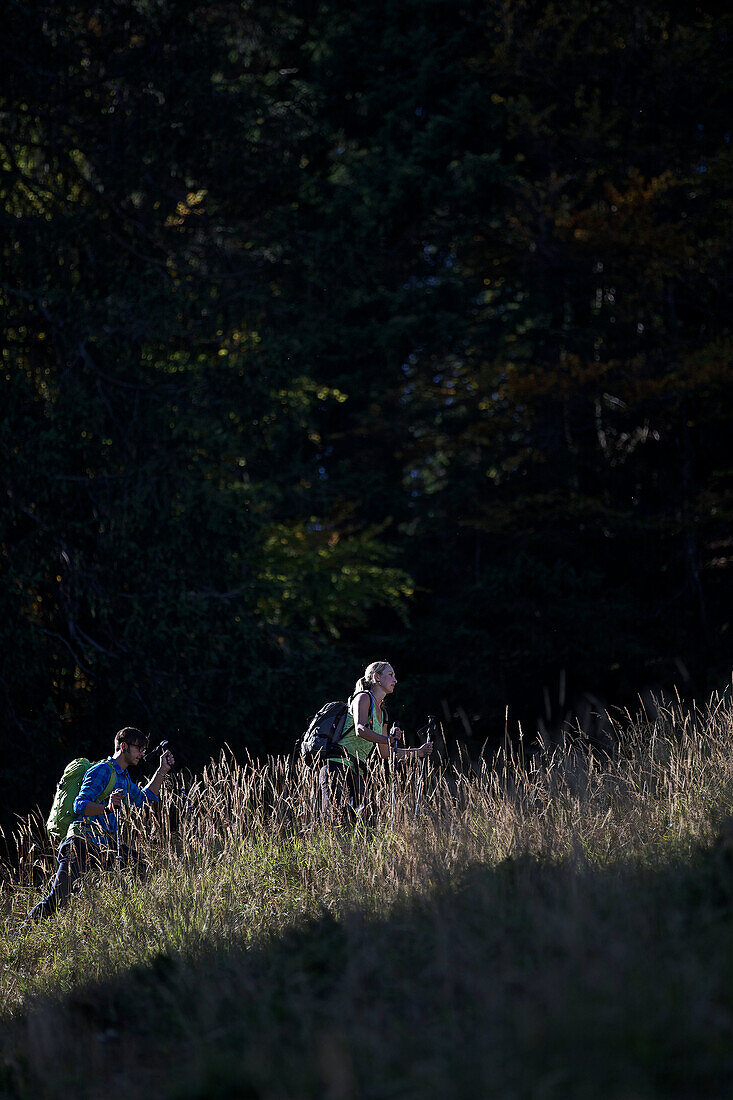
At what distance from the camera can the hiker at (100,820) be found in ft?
22.3

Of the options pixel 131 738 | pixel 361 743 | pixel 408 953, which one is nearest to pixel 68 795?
pixel 131 738

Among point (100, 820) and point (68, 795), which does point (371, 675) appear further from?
point (68, 795)

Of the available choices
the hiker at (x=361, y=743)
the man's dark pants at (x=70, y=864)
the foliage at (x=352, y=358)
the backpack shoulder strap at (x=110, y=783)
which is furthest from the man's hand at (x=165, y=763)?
the foliage at (x=352, y=358)

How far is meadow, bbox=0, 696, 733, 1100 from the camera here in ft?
9.99

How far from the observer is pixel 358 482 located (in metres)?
17.4

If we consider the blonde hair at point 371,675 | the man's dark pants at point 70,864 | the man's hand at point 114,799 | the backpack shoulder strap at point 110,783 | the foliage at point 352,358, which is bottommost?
the man's dark pants at point 70,864

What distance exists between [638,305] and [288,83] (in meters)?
7.52

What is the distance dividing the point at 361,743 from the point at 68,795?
204cm

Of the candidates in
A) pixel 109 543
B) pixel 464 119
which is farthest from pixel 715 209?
pixel 109 543

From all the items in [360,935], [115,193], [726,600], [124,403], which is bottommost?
[360,935]

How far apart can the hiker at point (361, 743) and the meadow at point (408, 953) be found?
294 mm

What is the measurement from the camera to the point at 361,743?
7.58 meters

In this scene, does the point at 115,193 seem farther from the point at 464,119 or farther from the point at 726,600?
the point at 726,600

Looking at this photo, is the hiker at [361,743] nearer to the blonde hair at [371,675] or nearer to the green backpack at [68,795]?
the blonde hair at [371,675]
